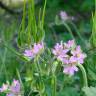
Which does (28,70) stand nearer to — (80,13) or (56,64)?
(56,64)

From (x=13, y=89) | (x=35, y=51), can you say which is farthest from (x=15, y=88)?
(x=35, y=51)

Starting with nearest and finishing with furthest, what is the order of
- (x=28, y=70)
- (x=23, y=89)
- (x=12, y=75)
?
(x=23, y=89) < (x=28, y=70) < (x=12, y=75)

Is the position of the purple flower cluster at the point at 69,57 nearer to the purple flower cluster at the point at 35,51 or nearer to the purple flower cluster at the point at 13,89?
the purple flower cluster at the point at 35,51

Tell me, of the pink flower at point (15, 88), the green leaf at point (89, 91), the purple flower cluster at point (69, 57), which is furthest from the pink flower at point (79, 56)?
the pink flower at point (15, 88)

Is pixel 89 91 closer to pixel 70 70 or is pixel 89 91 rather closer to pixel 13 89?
pixel 70 70

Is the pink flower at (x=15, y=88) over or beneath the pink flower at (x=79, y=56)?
beneath

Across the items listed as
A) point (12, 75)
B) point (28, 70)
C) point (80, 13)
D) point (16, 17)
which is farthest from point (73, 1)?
point (28, 70)

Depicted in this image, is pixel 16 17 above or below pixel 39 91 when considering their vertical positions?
above

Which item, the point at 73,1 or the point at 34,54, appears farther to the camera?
the point at 73,1

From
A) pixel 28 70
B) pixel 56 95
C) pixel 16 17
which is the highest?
pixel 16 17

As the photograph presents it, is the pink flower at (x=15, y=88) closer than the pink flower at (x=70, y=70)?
No

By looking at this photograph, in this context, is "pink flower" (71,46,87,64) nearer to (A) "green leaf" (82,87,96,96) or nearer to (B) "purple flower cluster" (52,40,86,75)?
(B) "purple flower cluster" (52,40,86,75)
